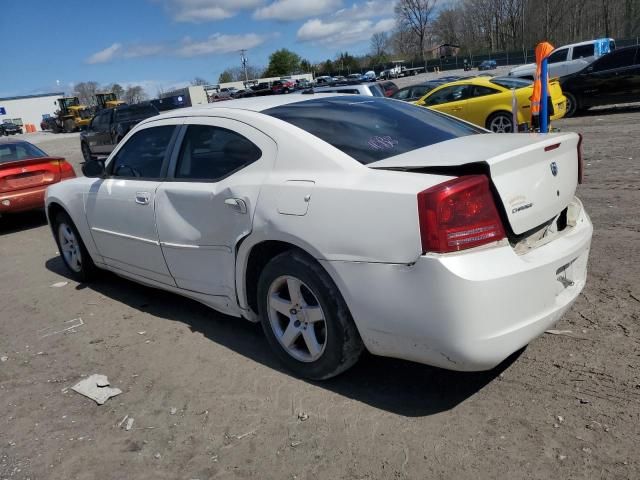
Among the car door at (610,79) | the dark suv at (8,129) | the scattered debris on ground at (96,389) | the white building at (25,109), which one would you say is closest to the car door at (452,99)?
the car door at (610,79)

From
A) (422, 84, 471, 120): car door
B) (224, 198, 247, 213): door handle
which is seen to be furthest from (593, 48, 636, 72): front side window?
(224, 198, 247, 213): door handle

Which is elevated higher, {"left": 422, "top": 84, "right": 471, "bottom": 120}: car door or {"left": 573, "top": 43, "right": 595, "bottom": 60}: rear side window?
{"left": 573, "top": 43, "right": 595, "bottom": 60}: rear side window

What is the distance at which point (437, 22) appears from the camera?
111 meters

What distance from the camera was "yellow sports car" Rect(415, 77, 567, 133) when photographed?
41.0ft

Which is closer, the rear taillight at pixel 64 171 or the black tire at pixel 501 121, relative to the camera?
the rear taillight at pixel 64 171

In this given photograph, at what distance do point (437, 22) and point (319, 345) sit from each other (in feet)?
392

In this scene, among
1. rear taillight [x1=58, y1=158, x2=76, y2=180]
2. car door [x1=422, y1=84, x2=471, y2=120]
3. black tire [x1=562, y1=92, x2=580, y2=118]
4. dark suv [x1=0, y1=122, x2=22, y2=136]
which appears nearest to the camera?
rear taillight [x1=58, y1=158, x2=76, y2=180]

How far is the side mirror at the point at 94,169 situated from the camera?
477 centimetres

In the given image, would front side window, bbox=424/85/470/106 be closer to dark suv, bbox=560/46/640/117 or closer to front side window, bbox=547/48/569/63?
dark suv, bbox=560/46/640/117

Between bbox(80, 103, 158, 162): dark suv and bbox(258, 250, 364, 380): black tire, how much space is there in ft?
49.7

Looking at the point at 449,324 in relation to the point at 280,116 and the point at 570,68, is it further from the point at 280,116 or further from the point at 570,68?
the point at 570,68

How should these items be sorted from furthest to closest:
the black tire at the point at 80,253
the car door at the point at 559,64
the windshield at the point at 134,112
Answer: the car door at the point at 559,64, the windshield at the point at 134,112, the black tire at the point at 80,253

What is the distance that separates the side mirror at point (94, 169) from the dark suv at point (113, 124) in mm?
12784

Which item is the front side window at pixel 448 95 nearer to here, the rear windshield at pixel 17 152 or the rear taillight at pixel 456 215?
the rear windshield at pixel 17 152
